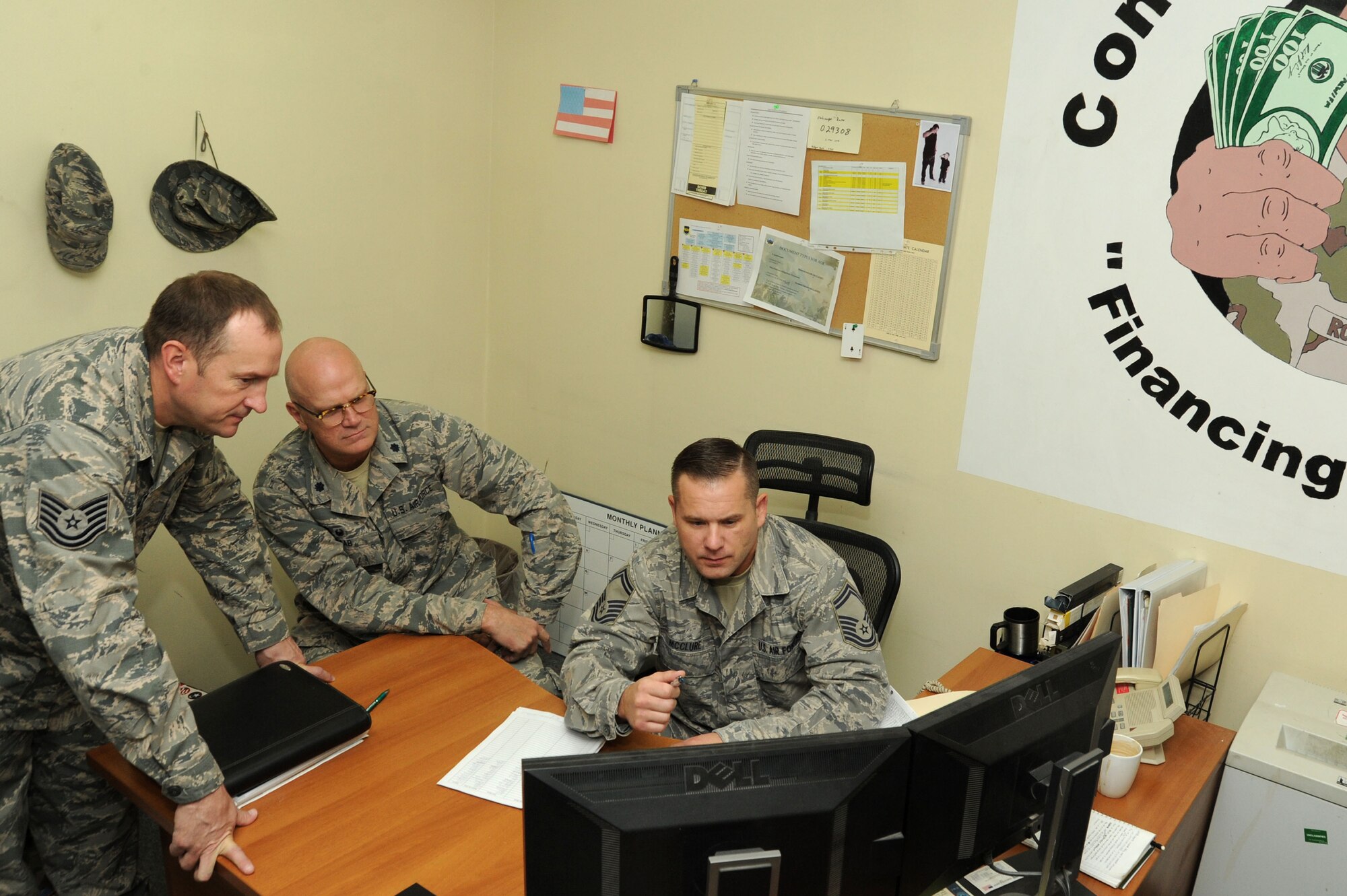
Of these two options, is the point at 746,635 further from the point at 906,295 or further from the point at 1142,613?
the point at 906,295

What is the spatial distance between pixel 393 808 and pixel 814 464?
1.39 m

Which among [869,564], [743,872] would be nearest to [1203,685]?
[869,564]

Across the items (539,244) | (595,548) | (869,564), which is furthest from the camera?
(539,244)

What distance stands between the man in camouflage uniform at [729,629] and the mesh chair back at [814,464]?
463mm

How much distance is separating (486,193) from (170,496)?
6.61 feet

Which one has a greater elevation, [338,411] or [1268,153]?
[1268,153]

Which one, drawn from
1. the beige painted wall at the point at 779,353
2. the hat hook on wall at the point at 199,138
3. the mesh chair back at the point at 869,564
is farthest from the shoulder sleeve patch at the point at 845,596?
the hat hook on wall at the point at 199,138

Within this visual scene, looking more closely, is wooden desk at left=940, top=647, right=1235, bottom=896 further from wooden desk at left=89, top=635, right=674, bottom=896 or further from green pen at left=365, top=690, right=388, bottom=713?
green pen at left=365, top=690, right=388, bottom=713

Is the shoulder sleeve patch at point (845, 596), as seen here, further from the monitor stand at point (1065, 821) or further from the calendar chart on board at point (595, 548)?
the calendar chart on board at point (595, 548)

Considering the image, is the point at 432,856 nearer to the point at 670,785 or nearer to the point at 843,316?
the point at 670,785

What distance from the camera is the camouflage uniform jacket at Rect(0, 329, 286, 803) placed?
164 cm

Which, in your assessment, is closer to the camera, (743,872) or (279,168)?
(743,872)

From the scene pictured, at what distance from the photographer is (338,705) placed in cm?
193

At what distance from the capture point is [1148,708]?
208 centimetres
